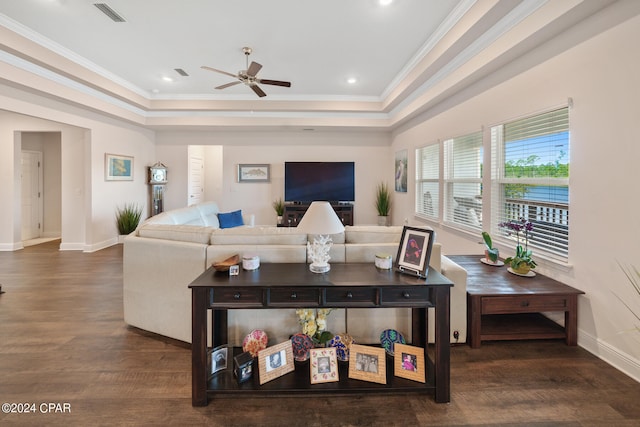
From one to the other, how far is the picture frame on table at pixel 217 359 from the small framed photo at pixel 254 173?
5.47 m

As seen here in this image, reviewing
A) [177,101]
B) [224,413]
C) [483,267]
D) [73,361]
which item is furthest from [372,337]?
[177,101]

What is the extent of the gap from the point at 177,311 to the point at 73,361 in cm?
76

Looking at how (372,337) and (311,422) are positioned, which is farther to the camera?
(372,337)

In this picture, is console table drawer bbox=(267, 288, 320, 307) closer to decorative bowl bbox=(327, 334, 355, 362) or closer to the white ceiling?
decorative bowl bbox=(327, 334, 355, 362)

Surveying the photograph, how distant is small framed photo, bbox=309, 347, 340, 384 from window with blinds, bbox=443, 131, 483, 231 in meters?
2.76

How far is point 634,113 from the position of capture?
6.64ft

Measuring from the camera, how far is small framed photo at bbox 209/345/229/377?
1.99 m

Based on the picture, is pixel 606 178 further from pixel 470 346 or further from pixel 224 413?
pixel 224 413

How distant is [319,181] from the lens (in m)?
7.05

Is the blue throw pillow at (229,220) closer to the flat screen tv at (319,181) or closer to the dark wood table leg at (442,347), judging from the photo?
the flat screen tv at (319,181)

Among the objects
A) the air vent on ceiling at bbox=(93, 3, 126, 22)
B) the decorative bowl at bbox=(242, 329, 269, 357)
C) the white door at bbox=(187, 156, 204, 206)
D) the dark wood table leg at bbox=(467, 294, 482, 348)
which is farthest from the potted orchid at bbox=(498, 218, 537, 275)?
the white door at bbox=(187, 156, 204, 206)

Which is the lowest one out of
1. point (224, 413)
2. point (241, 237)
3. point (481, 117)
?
point (224, 413)

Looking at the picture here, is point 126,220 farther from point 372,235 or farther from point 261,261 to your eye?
point 372,235

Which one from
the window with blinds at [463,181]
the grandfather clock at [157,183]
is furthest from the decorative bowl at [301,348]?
the grandfather clock at [157,183]
